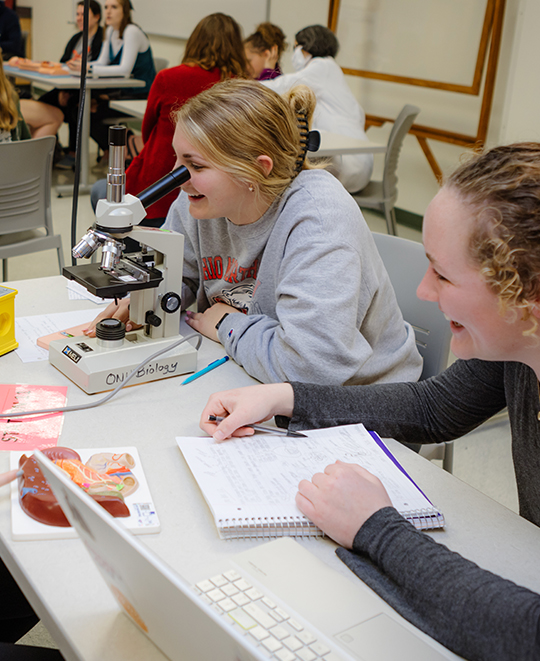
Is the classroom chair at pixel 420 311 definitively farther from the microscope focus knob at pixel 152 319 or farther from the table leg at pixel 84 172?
the table leg at pixel 84 172

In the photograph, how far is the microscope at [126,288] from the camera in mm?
1121

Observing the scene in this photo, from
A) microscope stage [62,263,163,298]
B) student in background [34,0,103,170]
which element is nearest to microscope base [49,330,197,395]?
microscope stage [62,263,163,298]

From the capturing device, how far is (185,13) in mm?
6449

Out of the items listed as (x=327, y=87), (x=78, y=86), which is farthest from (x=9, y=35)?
(x=327, y=87)

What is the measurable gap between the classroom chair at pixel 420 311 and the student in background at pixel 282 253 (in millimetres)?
141

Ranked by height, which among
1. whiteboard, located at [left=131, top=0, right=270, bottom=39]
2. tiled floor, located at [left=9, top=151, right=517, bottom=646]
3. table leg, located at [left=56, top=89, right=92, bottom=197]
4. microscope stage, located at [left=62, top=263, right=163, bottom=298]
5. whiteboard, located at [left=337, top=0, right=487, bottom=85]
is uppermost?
whiteboard, located at [left=131, top=0, right=270, bottom=39]

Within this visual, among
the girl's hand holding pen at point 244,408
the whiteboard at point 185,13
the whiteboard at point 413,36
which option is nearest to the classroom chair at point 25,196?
the girl's hand holding pen at point 244,408

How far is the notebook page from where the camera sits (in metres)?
0.88

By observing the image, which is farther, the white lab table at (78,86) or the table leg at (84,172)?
the table leg at (84,172)

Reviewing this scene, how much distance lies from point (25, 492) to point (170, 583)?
0.47 m

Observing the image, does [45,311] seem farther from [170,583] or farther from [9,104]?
[9,104]

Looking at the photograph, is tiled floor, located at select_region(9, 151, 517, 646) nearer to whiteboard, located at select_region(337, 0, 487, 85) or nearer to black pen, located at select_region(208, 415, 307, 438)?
black pen, located at select_region(208, 415, 307, 438)

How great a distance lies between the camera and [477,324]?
85cm

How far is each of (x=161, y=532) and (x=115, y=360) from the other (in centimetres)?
46
